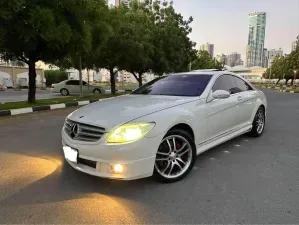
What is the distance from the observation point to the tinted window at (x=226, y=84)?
188 inches

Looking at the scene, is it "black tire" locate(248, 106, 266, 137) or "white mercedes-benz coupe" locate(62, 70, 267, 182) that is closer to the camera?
"white mercedes-benz coupe" locate(62, 70, 267, 182)

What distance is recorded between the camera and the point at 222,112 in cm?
464

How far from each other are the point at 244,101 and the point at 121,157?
3.14m

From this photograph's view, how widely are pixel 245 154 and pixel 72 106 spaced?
9913 mm

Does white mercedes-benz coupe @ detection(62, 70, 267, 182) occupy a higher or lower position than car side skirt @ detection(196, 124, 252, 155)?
higher

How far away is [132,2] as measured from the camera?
26.5m

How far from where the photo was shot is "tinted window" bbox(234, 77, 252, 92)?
5584 millimetres

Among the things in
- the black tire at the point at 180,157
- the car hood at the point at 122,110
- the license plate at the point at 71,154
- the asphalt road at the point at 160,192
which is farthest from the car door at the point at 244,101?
the license plate at the point at 71,154

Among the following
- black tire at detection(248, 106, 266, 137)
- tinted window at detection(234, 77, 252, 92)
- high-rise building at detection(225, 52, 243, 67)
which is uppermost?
high-rise building at detection(225, 52, 243, 67)

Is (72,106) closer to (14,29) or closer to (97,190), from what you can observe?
(14,29)

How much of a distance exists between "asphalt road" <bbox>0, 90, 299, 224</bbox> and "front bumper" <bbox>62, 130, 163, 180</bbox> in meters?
0.28

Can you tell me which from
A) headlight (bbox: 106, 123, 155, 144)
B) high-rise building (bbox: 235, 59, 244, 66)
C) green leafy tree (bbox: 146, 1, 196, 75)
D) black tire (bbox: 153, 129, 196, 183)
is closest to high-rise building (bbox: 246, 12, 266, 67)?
high-rise building (bbox: 235, 59, 244, 66)

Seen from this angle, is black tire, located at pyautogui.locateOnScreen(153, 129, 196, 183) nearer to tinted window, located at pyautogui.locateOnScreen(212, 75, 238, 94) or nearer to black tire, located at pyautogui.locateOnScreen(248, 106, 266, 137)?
tinted window, located at pyautogui.locateOnScreen(212, 75, 238, 94)

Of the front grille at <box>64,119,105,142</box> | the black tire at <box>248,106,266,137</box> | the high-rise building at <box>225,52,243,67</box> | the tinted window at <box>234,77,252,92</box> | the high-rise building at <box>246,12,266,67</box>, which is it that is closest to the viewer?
the front grille at <box>64,119,105,142</box>
